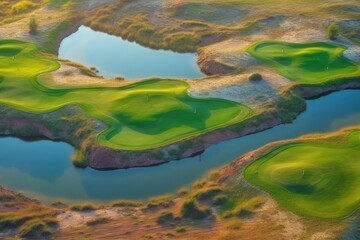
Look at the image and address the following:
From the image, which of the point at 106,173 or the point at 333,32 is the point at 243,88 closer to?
the point at 333,32

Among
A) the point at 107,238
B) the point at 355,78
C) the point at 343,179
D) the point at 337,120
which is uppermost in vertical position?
the point at 355,78

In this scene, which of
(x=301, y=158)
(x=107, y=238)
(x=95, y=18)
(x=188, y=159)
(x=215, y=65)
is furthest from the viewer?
(x=95, y=18)

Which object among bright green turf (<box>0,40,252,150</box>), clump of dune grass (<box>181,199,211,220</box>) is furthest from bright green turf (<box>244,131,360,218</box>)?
bright green turf (<box>0,40,252,150</box>)

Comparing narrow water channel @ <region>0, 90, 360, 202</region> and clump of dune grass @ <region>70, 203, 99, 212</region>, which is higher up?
narrow water channel @ <region>0, 90, 360, 202</region>

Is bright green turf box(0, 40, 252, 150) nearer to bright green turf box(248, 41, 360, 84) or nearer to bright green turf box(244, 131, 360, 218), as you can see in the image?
bright green turf box(244, 131, 360, 218)

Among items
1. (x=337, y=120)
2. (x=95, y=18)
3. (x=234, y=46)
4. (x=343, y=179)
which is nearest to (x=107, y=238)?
(x=343, y=179)

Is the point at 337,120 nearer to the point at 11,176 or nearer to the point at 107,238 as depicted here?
the point at 107,238
